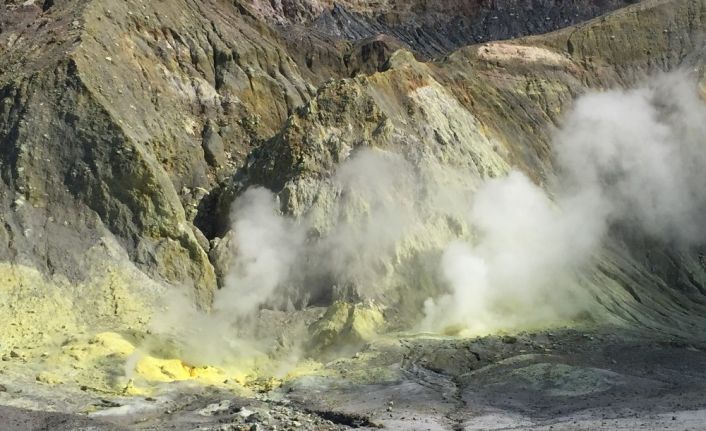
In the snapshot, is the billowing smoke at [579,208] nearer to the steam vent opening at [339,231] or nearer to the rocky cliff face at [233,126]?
the steam vent opening at [339,231]

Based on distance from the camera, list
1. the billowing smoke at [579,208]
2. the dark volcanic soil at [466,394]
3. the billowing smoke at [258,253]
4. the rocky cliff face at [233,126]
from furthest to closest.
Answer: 1. the billowing smoke at [579,208]
2. the billowing smoke at [258,253]
3. the rocky cliff face at [233,126]
4. the dark volcanic soil at [466,394]

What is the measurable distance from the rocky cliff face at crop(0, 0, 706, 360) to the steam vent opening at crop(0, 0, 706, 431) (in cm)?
13

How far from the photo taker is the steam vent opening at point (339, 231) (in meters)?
22.7

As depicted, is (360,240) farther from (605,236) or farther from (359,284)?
(605,236)

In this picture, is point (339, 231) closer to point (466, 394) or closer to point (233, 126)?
point (466, 394)

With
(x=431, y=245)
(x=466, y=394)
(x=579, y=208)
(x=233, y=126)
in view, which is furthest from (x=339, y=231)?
(x=579, y=208)

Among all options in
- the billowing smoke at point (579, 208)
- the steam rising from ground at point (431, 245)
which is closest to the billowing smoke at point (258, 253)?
the steam rising from ground at point (431, 245)

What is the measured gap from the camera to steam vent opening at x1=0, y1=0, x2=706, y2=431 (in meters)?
22.7

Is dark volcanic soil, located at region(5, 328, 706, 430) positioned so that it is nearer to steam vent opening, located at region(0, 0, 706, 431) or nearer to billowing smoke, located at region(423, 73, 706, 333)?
steam vent opening, located at region(0, 0, 706, 431)

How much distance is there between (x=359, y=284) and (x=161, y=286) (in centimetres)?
736

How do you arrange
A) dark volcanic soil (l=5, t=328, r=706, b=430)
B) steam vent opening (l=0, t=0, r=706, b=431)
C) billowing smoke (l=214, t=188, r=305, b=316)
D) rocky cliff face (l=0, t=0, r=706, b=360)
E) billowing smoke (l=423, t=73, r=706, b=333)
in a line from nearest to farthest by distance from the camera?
dark volcanic soil (l=5, t=328, r=706, b=430) → steam vent opening (l=0, t=0, r=706, b=431) → rocky cliff face (l=0, t=0, r=706, b=360) → billowing smoke (l=214, t=188, r=305, b=316) → billowing smoke (l=423, t=73, r=706, b=333)

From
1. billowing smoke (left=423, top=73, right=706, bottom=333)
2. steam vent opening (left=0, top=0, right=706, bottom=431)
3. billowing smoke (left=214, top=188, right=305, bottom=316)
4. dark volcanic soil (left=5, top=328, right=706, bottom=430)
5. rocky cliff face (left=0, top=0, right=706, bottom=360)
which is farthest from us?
billowing smoke (left=423, top=73, right=706, bottom=333)

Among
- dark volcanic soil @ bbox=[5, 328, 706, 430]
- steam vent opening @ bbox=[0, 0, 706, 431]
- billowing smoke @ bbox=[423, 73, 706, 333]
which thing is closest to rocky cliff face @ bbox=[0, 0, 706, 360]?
steam vent opening @ bbox=[0, 0, 706, 431]

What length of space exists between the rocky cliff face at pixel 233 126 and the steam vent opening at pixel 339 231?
133mm
